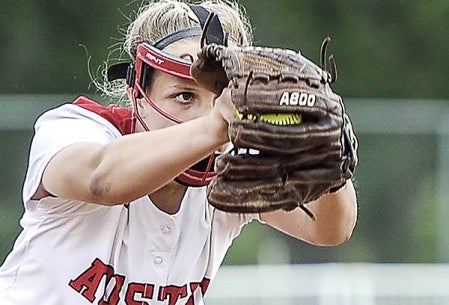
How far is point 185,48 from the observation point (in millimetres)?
3633

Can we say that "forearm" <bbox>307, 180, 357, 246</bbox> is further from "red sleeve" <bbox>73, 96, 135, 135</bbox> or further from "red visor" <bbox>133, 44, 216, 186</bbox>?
→ "red sleeve" <bbox>73, 96, 135, 135</bbox>

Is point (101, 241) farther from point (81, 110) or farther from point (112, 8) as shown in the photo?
point (112, 8)

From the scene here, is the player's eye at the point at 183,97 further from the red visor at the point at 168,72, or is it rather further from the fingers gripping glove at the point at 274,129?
the fingers gripping glove at the point at 274,129

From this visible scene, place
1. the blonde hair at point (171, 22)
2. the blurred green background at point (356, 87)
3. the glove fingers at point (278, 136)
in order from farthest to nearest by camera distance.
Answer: the blurred green background at point (356, 87)
the blonde hair at point (171, 22)
the glove fingers at point (278, 136)

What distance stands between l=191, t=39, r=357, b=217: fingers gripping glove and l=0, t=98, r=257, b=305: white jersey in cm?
60

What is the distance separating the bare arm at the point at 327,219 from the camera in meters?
3.51

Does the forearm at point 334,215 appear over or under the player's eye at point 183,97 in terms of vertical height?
under

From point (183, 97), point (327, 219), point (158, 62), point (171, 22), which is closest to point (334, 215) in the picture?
point (327, 219)

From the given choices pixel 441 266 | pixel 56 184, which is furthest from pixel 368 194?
pixel 56 184

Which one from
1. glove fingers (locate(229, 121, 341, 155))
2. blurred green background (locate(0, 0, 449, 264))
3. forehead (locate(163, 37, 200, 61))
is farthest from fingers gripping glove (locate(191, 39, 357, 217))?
blurred green background (locate(0, 0, 449, 264))

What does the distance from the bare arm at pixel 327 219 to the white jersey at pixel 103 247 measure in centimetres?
23

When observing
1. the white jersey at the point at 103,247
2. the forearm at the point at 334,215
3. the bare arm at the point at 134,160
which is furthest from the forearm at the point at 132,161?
the forearm at the point at 334,215

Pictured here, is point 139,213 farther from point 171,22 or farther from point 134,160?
point 134,160

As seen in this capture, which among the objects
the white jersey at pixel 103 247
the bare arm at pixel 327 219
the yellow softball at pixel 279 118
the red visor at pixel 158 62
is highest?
the yellow softball at pixel 279 118
